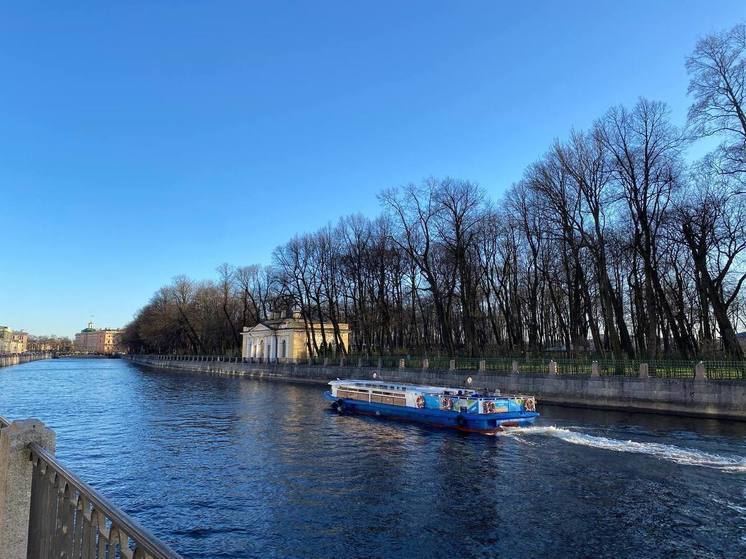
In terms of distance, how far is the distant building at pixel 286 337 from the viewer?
311 feet

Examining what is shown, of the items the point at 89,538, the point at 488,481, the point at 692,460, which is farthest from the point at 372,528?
the point at 692,460

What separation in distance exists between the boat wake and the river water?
0.35 ft

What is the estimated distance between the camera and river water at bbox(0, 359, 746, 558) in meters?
11.7

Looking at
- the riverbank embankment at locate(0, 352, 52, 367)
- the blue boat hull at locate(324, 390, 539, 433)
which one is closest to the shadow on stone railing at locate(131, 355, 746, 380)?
the blue boat hull at locate(324, 390, 539, 433)

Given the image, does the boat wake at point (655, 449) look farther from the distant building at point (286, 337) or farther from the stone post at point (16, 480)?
the distant building at point (286, 337)

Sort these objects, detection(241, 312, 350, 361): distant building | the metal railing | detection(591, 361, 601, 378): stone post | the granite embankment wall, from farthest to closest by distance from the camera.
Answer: detection(241, 312, 350, 361): distant building < detection(591, 361, 601, 378): stone post < the granite embankment wall < the metal railing

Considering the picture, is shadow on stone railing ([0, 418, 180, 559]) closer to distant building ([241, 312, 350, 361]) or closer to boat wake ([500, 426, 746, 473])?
boat wake ([500, 426, 746, 473])

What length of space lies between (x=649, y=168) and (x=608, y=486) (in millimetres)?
32356

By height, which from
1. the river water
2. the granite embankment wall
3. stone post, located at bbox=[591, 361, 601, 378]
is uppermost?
stone post, located at bbox=[591, 361, 601, 378]

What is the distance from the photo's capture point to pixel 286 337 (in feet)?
317

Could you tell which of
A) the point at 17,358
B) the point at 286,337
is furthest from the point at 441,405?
the point at 17,358

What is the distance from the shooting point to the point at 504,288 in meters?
59.5

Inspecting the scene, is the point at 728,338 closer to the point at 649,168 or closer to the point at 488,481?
the point at 649,168

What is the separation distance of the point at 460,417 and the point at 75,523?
2467 centimetres
